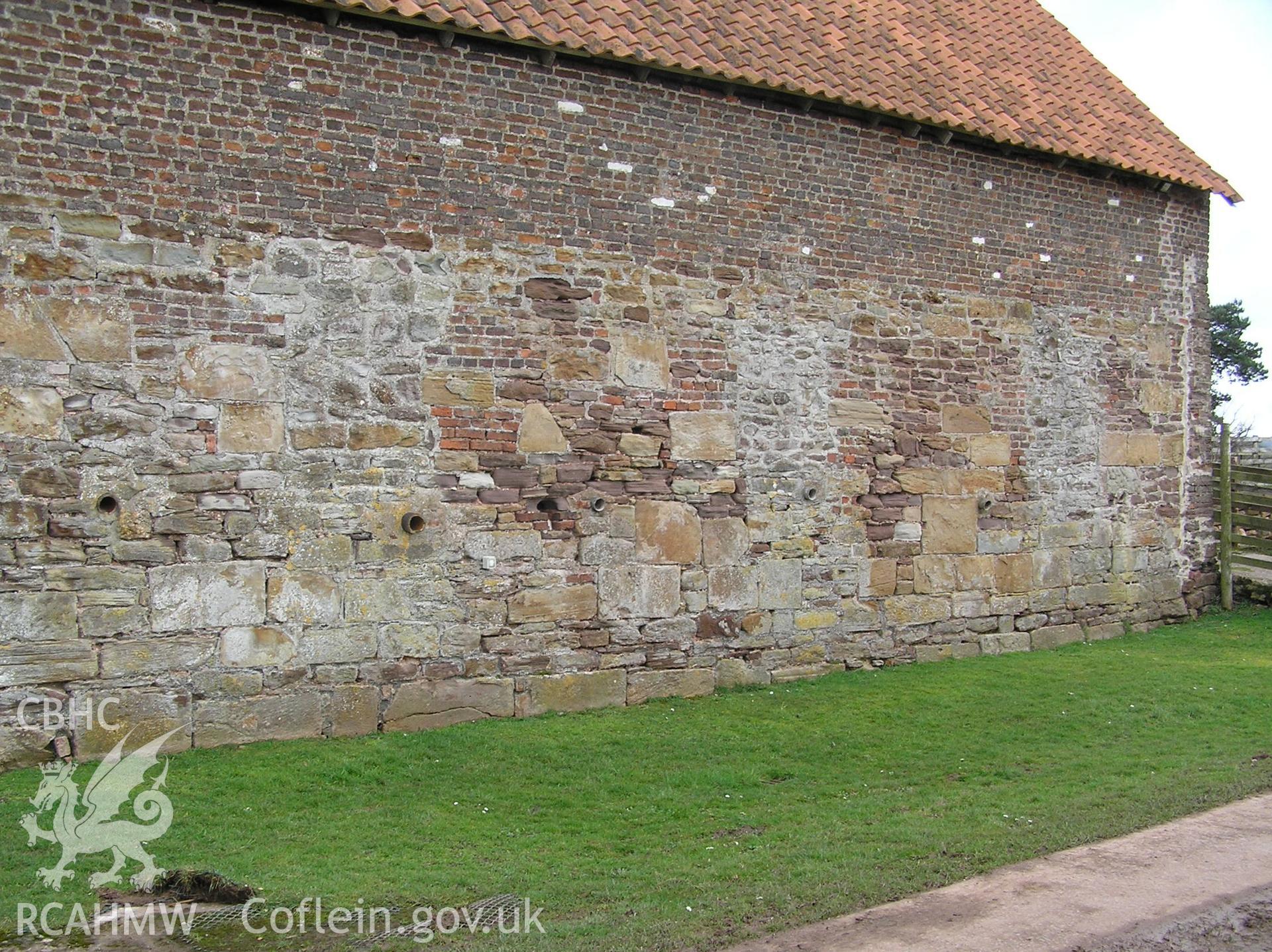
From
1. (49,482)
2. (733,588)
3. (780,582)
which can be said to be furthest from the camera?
(780,582)

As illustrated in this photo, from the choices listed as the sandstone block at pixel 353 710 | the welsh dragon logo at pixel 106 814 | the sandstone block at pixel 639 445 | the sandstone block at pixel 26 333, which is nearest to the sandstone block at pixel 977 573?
the sandstone block at pixel 639 445

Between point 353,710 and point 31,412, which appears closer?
point 31,412

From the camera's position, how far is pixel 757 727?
7.98 meters

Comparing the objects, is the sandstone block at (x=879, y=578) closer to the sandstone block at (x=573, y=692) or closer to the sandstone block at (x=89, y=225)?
the sandstone block at (x=573, y=692)

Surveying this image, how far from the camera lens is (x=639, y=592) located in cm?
859

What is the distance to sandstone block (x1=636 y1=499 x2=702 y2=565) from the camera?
862 cm

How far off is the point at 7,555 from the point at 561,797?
375cm

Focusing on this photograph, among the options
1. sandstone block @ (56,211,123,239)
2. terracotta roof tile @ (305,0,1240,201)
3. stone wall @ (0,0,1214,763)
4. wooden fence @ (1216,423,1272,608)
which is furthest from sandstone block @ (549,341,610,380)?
wooden fence @ (1216,423,1272,608)

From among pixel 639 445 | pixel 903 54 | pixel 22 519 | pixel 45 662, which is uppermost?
pixel 903 54

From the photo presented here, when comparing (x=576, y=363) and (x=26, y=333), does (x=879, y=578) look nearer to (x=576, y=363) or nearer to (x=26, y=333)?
(x=576, y=363)

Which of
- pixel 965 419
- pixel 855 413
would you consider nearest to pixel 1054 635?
pixel 965 419

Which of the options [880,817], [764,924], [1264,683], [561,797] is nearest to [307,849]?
[561,797]

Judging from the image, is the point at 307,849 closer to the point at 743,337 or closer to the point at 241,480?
the point at 241,480

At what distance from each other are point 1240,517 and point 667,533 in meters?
7.43
